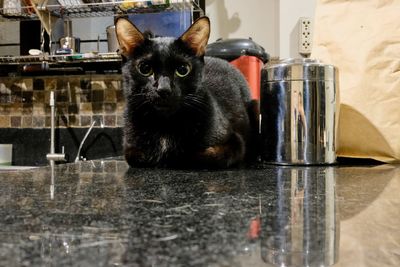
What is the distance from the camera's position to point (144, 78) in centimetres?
83

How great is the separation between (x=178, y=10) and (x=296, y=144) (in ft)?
3.44

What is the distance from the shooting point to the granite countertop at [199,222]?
26cm

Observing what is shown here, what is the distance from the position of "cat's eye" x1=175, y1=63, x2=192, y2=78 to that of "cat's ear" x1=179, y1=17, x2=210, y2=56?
49 mm

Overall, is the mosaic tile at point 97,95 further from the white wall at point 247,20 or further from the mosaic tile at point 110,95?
the white wall at point 247,20

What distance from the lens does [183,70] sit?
85 centimetres

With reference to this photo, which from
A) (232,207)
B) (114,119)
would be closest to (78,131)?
(114,119)

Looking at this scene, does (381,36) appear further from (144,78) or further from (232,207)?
(232,207)

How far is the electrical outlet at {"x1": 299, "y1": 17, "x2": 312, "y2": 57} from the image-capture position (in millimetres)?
1473

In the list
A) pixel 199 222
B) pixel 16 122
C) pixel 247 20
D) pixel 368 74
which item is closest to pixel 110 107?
pixel 16 122

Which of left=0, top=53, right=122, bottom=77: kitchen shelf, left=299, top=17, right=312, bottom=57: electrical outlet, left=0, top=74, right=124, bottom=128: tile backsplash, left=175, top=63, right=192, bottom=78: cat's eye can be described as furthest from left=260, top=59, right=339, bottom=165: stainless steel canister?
left=0, top=74, right=124, bottom=128: tile backsplash

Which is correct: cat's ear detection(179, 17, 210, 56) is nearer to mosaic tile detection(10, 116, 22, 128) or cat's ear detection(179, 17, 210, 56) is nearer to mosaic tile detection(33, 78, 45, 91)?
mosaic tile detection(33, 78, 45, 91)

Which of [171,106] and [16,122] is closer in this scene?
[171,106]

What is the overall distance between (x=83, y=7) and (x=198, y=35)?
1.16m

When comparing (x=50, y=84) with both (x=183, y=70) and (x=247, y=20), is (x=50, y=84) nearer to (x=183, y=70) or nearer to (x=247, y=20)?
(x=247, y=20)
